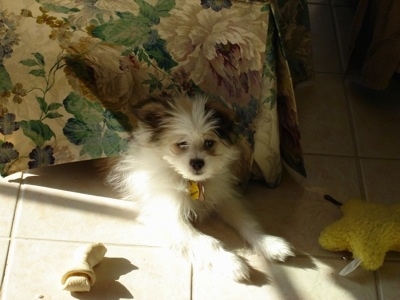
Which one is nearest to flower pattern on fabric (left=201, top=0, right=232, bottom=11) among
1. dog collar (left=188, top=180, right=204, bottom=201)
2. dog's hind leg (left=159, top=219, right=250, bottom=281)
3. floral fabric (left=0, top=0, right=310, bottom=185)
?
floral fabric (left=0, top=0, right=310, bottom=185)

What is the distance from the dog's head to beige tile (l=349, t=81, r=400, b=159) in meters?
0.75

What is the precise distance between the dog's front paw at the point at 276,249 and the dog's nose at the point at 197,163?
12.8 inches

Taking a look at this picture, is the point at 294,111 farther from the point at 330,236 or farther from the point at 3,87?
the point at 3,87

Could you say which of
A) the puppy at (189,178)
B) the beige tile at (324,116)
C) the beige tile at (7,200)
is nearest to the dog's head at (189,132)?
the puppy at (189,178)

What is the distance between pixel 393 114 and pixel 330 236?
32.2 inches

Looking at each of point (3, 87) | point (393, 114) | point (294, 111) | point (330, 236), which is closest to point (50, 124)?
point (3, 87)

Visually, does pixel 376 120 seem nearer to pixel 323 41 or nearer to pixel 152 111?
pixel 323 41

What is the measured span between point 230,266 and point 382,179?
2.44 ft

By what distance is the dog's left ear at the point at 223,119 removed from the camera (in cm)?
186

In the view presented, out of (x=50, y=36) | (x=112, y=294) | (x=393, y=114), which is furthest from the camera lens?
(x=393, y=114)

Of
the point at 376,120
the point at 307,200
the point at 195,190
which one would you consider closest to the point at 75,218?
the point at 195,190

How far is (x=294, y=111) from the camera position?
203 cm

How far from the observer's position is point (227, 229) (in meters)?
2.06

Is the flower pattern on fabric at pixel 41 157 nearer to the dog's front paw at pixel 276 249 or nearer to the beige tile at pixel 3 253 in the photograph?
the beige tile at pixel 3 253
